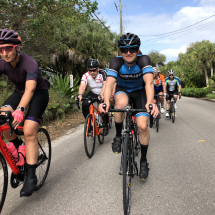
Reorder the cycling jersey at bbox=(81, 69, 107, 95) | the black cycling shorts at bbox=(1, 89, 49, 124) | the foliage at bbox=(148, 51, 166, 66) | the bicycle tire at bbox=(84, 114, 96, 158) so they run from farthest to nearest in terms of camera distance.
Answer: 1. the foliage at bbox=(148, 51, 166, 66)
2. the cycling jersey at bbox=(81, 69, 107, 95)
3. the bicycle tire at bbox=(84, 114, 96, 158)
4. the black cycling shorts at bbox=(1, 89, 49, 124)

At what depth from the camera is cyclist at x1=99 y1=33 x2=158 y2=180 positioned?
3.07 m

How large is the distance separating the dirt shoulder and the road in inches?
62.5

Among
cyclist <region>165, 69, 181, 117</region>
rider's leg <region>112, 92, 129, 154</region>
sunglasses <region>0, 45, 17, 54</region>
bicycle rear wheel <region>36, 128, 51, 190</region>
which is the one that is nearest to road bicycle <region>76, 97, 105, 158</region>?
bicycle rear wheel <region>36, 128, 51, 190</region>

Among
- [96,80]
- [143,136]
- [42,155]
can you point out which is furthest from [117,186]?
[96,80]

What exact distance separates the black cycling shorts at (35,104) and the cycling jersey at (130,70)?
1028 mm

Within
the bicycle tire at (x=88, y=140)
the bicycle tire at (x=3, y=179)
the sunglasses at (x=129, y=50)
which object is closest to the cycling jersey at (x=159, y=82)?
the bicycle tire at (x=88, y=140)

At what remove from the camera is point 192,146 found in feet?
17.3

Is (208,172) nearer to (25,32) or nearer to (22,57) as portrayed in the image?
(22,57)

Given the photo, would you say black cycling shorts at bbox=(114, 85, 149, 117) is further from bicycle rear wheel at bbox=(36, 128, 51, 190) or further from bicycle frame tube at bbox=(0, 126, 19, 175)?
bicycle frame tube at bbox=(0, 126, 19, 175)

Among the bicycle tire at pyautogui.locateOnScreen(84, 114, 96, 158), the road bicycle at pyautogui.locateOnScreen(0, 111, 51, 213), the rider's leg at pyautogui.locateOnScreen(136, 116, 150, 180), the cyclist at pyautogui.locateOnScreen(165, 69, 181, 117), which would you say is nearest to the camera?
the road bicycle at pyautogui.locateOnScreen(0, 111, 51, 213)

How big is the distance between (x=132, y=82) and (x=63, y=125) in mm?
5123

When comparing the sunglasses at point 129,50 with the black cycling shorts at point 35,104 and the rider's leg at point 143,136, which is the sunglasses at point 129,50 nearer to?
the rider's leg at point 143,136

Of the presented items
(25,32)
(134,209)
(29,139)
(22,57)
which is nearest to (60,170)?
(29,139)

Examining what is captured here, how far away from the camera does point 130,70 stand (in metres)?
3.32
